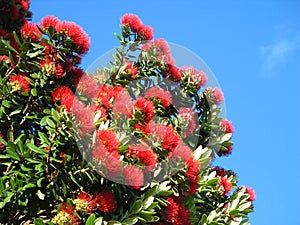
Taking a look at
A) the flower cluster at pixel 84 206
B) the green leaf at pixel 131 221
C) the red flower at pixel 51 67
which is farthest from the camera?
the red flower at pixel 51 67

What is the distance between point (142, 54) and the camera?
4605 millimetres

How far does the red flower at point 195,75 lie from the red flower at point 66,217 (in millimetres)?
1842

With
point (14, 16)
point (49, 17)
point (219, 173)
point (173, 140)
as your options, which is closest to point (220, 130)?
point (219, 173)

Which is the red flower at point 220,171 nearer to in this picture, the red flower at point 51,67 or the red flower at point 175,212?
the red flower at point 175,212

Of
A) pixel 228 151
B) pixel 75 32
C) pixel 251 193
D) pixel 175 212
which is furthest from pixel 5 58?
pixel 251 193

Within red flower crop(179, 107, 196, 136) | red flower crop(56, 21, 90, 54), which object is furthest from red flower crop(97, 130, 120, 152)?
red flower crop(179, 107, 196, 136)

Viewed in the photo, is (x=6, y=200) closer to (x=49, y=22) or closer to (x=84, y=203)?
(x=84, y=203)

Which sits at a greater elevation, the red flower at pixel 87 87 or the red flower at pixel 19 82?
the red flower at pixel 87 87

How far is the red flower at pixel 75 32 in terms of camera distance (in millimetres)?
3736

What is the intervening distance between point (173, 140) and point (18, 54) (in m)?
1.44

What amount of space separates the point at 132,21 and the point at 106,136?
5.72 ft

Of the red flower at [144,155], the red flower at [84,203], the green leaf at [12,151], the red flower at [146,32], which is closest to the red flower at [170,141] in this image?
the red flower at [144,155]

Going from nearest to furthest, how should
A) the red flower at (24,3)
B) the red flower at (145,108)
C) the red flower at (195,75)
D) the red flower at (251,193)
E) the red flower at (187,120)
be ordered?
the red flower at (145,108) → the red flower at (187,120) → the red flower at (195,75) → the red flower at (251,193) → the red flower at (24,3)

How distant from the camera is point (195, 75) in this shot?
4469 millimetres
